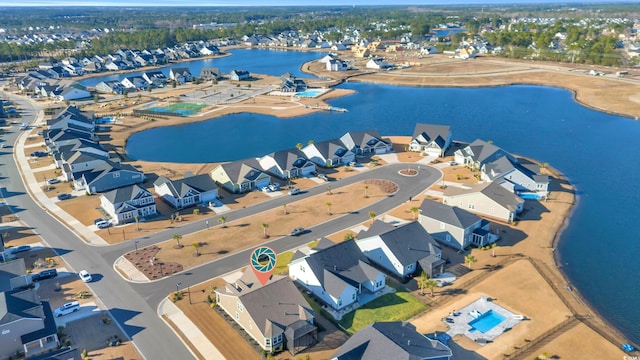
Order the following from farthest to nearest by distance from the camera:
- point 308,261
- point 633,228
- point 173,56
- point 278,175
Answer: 1. point 173,56
2. point 278,175
3. point 633,228
4. point 308,261

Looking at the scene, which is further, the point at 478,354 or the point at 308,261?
the point at 308,261

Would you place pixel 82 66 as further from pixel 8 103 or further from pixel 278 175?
pixel 278 175

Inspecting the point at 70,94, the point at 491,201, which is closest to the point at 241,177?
the point at 491,201

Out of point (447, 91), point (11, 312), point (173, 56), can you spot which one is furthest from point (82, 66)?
point (11, 312)

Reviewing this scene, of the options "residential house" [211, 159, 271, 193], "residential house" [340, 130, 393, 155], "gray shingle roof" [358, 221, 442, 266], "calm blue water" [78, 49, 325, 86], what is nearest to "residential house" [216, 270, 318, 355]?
"gray shingle roof" [358, 221, 442, 266]

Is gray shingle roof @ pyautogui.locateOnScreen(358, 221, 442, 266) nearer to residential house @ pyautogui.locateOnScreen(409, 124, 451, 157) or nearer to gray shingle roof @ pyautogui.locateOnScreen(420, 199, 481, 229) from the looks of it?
gray shingle roof @ pyautogui.locateOnScreen(420, 199, 481, 229)

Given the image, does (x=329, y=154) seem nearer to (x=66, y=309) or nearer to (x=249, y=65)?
(x=66, y=309)

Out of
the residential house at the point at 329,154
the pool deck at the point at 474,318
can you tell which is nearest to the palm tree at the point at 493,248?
the pool deck at the point at 474,318
